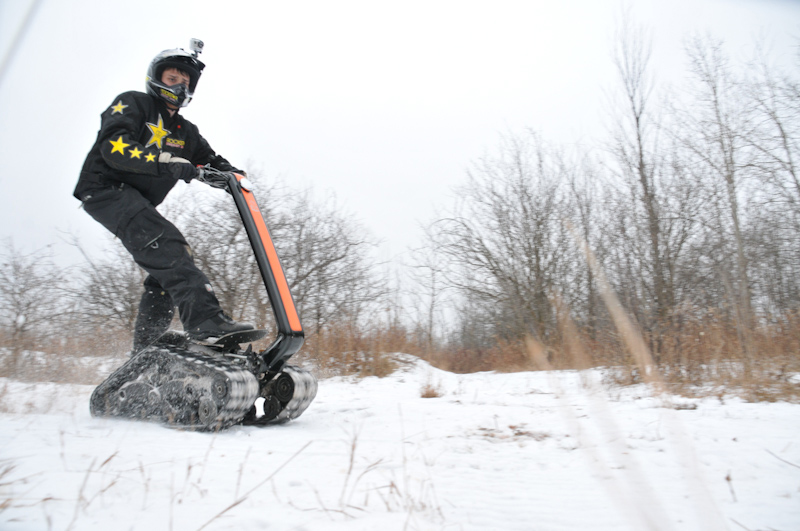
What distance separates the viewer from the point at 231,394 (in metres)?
2.29

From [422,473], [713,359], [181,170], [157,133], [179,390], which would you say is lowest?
[422,473]

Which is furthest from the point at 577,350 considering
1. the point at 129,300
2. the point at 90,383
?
the point at 129,300

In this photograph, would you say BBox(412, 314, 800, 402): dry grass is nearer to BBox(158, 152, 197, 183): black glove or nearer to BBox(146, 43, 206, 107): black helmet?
BBox(158, 152, 197, 183): black glove

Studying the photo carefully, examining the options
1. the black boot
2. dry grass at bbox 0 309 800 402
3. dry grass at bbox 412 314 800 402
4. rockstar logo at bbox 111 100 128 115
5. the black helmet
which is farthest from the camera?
dry grass at bbox 0 309 800 402

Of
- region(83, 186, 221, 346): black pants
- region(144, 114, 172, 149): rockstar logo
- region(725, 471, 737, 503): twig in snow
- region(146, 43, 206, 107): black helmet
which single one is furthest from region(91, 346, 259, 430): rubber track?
region(725, 471, 737, 503): twig in snow

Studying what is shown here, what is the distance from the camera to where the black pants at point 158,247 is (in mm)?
2518

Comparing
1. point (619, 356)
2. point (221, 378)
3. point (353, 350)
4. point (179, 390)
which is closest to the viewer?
point (221, 378)

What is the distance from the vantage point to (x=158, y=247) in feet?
8.35

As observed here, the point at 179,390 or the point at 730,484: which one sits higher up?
the point at 179,390

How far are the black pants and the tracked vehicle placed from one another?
0.23 meters

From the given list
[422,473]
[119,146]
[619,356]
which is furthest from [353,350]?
[422,473]

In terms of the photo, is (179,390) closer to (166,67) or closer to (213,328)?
(213,328)

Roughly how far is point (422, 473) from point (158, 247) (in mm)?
1899

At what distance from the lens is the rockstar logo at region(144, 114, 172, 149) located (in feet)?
9.28
